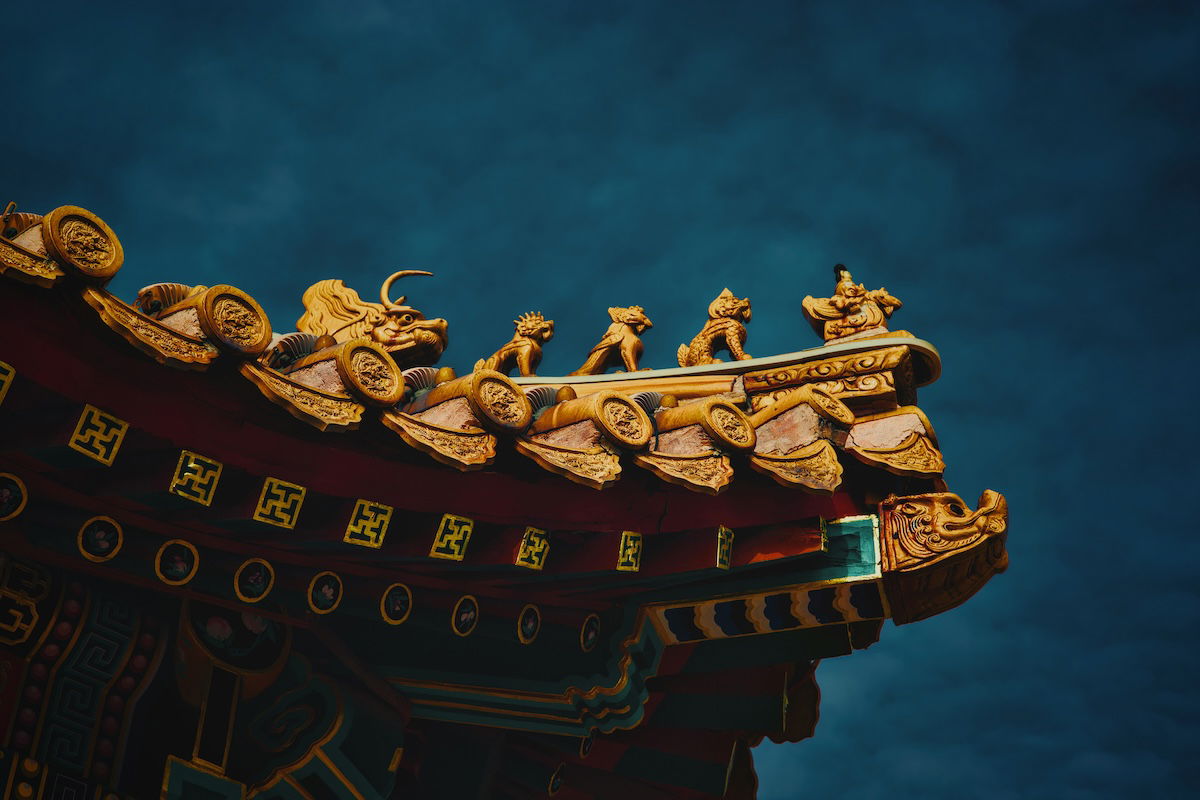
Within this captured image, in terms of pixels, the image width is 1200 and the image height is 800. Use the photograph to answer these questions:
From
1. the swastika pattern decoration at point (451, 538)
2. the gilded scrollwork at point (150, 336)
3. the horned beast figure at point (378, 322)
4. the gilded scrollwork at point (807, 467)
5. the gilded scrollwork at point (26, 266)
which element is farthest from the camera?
the horned beast figure at point (378, 322)

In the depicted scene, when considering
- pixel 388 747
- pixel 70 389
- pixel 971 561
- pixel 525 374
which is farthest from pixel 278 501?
pixel 525 374

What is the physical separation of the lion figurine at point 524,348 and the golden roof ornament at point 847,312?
1826mm

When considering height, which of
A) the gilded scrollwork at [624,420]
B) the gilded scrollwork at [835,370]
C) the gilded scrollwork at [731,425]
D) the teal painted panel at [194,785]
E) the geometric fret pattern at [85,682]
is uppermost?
the gilded scrollwork at [835,370]

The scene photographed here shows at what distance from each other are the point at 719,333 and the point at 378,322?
2.30 metres

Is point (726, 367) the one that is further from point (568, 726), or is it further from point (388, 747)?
point (388, 747)

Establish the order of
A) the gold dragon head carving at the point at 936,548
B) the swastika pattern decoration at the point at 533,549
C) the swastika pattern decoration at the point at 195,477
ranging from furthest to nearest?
the gold dragon head carving at the point at 936,548
the swastika pattern decoration at the point at 533,549
the swastika pattern decoration at the point at 195,477

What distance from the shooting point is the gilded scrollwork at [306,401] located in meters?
4.04

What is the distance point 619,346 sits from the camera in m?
7.86

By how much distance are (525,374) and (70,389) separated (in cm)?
413

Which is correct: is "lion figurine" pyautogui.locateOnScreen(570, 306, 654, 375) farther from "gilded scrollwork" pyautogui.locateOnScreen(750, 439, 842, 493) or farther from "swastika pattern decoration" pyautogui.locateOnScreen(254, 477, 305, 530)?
"swastika pattern decoration" pyautogui.locateOnScreen(254, 477, 305, 530)

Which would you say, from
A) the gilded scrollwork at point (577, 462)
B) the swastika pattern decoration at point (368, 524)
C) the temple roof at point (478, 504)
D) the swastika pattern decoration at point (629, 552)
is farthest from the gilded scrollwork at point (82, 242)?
the swastika pattern decoration at point (629, 552)

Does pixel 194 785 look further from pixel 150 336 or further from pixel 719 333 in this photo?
pixel 719 333

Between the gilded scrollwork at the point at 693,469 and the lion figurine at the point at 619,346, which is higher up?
the lion figurine at the point at 619,346

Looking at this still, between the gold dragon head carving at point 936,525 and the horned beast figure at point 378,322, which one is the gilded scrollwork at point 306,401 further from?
the gold dragon head carving at point 936,525
